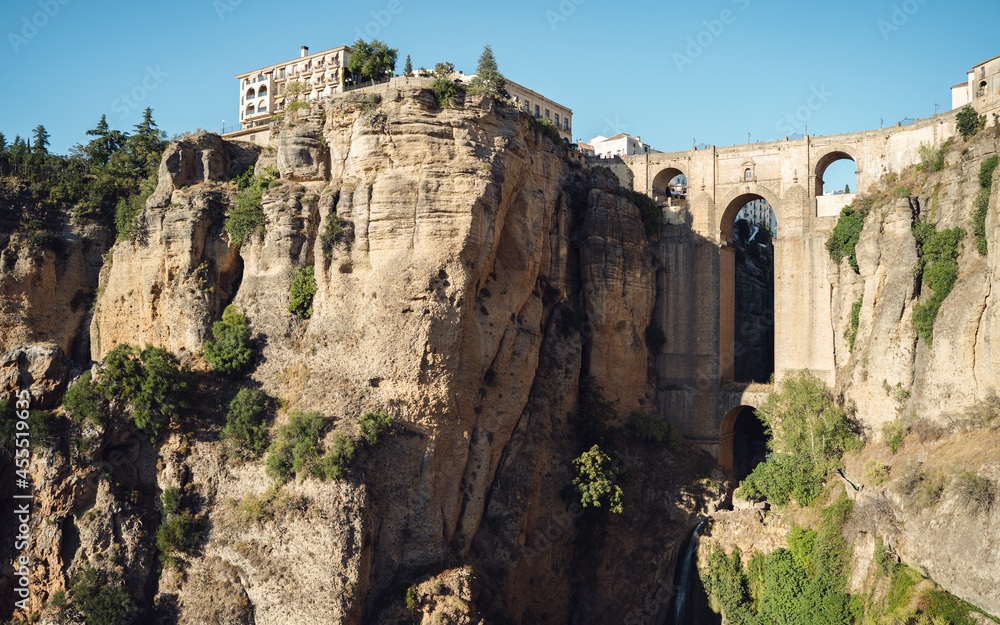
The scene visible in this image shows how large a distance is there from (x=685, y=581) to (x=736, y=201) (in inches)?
716

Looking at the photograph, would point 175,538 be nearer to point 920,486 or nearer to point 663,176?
point 920,486

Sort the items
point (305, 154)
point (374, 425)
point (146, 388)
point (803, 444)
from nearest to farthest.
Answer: point (374, 425)
point (146, 388)
point (305, 154)
point (803, 444)

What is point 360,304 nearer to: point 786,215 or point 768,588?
point 768,588

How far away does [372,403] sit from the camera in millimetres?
29297

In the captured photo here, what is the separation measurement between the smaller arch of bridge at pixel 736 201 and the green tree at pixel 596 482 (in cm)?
1368

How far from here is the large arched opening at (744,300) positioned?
41.6m

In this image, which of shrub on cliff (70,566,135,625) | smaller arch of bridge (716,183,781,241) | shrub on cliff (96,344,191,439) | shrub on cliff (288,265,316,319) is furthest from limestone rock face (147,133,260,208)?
smaller arch of bridge (716,183,781,241)

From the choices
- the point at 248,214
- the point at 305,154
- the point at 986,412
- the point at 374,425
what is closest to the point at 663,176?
the point at 305,154

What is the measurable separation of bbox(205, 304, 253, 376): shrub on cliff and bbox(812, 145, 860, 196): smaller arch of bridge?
86.2ft

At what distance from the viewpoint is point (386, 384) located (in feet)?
96.8

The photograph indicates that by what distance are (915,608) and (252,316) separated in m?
24.7

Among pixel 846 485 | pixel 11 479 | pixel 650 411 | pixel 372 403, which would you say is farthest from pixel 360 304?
pixel 846 485

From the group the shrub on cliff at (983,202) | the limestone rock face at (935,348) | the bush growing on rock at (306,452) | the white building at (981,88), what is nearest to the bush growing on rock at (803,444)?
the limestone rock face at (935,348)

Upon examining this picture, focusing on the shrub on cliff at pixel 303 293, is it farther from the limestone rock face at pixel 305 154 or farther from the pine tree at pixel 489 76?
the pine tree at pixel 489 76
